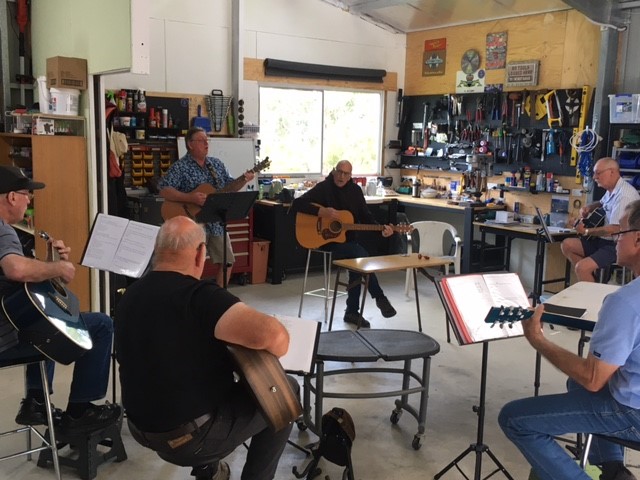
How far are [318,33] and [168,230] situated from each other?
19.5 feet

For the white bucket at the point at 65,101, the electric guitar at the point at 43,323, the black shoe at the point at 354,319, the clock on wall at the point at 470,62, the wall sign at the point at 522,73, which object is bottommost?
the black shoe at the point at 354,319

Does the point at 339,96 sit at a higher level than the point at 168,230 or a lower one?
higher

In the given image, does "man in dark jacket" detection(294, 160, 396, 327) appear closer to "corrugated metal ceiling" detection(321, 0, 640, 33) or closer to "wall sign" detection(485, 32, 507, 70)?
"corrugated metal ceiling" detection(321, 0, 640, 33)

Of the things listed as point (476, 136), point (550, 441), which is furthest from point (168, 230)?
point (476, 136)

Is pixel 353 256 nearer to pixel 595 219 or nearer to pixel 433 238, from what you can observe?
pixel 433 238

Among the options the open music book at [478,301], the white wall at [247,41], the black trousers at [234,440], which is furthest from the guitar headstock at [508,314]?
the white wall at [247,41]

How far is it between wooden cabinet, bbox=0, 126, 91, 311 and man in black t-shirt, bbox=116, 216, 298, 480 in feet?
9.29

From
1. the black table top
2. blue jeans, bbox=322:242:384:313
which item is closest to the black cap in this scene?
the black table top

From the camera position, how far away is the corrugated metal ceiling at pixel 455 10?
6.05 meters

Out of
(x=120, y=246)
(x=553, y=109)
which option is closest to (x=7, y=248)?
(x=120, y=246)

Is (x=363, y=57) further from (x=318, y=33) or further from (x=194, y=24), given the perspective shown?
(x=194, y=24)

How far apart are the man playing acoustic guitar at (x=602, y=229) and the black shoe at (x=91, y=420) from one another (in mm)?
3821

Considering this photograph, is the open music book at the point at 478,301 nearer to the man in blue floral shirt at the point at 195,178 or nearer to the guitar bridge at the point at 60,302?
the guitar bridge at the point at 60,302

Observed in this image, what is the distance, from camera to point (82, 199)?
509 cm
